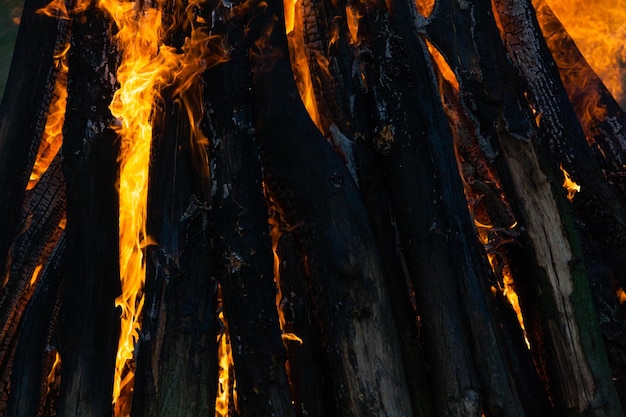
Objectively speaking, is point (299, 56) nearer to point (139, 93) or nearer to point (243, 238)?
point (139, 93)

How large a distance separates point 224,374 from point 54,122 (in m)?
2.01

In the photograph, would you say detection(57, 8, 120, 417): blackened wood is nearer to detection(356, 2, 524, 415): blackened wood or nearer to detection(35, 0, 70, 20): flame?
detection(35, 0, 70, 20): flame

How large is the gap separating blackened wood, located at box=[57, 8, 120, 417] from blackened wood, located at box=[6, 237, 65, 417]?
43 centimetres

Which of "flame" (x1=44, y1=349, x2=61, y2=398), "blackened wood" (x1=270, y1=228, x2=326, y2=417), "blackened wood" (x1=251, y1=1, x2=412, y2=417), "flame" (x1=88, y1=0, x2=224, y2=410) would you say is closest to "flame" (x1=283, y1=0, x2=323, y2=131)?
"blackened wood" (x1=251, y1=1, x2=412, y2=417)

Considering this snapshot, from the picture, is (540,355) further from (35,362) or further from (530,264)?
(35,362)

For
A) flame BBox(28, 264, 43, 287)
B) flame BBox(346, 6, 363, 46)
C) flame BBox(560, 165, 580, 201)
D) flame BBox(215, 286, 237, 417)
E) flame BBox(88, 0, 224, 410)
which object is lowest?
flame BBox(215, 286, 237, 417)

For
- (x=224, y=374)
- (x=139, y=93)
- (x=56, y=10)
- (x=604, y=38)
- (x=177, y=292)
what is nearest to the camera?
(x=177, y=292)

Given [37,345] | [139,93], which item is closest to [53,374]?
[37,345]

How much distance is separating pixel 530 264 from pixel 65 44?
10.5 ft

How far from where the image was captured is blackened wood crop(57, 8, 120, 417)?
106 inches

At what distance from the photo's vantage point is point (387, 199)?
3.16 m

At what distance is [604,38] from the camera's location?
5297 mm

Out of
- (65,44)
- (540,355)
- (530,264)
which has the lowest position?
(540,355)

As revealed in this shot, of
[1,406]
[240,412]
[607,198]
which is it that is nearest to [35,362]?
[1,406]
